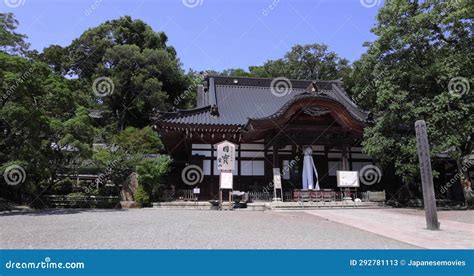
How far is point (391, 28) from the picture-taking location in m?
14.4

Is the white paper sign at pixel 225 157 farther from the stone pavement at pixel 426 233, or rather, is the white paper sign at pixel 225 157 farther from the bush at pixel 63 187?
the bush at pixel 63 187

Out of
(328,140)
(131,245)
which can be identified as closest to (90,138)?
(131,245)

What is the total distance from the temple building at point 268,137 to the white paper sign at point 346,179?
Answer: 1019 millimetres

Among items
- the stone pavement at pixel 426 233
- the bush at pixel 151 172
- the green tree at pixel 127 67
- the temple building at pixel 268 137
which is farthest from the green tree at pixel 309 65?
the stone pavement at pixel 426 233

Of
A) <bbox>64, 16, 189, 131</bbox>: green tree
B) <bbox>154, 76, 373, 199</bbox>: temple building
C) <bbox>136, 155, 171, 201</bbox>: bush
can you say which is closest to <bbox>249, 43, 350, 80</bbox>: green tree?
<bbox>64, 16, 189, 131</bbox>: green tree

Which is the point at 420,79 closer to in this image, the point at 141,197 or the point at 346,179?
the point at 346,179

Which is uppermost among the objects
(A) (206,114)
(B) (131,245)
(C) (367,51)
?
(C) (367,51)

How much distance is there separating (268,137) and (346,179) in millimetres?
4304

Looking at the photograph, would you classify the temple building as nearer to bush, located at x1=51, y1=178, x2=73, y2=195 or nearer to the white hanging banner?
the white hanging banner

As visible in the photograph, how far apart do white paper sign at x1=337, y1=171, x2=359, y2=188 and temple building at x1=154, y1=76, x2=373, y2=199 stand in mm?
1019

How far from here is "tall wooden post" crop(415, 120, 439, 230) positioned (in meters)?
8.12

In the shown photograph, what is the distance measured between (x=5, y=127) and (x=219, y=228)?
35.1 feet

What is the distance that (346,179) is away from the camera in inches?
631

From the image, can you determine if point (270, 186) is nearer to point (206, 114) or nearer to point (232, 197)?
point (232, 197)
